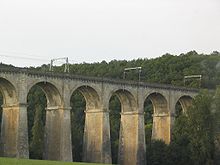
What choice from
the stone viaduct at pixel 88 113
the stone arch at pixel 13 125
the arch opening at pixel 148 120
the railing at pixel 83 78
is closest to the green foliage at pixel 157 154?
the stone viaduct at pixel 88 113

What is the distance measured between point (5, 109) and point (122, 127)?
68.6 ft

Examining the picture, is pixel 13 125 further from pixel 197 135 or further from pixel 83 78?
pixel 197 135

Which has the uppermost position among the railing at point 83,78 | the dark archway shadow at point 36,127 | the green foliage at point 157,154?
the railing at point 83,78

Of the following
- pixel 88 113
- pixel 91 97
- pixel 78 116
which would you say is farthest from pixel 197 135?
pixel 78 116

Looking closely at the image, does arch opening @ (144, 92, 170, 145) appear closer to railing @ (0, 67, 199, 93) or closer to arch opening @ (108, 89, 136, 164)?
railing @ (0, 67, 199, 93)

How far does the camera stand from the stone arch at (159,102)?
87000 millimetres

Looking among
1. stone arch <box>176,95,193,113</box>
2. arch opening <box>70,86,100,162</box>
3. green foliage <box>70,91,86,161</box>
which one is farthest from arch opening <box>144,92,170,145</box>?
green foliage <box>70,91,86,161</box>

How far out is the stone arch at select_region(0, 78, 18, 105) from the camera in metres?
67.1

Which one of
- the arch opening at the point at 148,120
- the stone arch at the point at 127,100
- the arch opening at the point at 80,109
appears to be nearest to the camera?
the arch opening at the point at 80,109

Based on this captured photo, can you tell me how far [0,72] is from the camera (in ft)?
214

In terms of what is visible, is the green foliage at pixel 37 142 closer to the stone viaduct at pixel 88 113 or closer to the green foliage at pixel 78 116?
the green foliage at pixel 78 116

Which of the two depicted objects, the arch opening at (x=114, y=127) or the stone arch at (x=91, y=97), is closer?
the stone arch at (x=91, y=97)

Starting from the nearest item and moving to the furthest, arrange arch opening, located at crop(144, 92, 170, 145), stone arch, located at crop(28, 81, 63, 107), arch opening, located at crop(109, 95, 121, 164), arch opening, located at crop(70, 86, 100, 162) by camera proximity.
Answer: stone arch, located at crop(28, 81, 63, 107) < arch opening, located at crop(70, 86, 100, 162) < arch opening, located at crop(144, 92, 170, 145) < arch opening, located at crop(109, 95, 121, 164)

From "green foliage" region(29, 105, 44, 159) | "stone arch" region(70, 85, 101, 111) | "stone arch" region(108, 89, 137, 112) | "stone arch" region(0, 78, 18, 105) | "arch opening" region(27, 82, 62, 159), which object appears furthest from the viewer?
"stone arch" region(108, 89, 137, 112)
